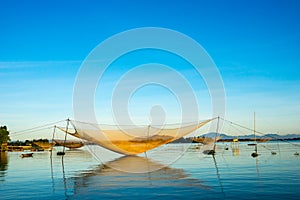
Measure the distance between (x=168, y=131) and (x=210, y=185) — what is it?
52.4 feet

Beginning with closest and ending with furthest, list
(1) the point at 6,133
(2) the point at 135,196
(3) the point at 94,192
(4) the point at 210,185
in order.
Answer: (2) the point at 135,196 → (3) the point at 94,192 → (4) the point at 210,185 → (1) the point at 6,133

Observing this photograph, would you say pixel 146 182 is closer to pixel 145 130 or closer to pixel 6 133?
pixel 145 130

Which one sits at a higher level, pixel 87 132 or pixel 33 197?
pixel 87 132

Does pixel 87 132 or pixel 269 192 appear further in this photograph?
pixel 87 132

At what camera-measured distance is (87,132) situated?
33.5 meters

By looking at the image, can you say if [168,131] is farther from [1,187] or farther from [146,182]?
[1,187]

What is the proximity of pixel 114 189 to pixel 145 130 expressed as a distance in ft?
69.8

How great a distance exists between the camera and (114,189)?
1578cm

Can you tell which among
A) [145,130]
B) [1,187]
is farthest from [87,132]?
[1,187]

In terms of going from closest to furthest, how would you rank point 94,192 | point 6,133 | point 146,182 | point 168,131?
point 94,192
point 146,182
point 168,131
point 6,133

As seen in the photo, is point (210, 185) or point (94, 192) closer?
point (94, 192)

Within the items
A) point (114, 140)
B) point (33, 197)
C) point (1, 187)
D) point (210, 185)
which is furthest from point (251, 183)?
point (114, 140)

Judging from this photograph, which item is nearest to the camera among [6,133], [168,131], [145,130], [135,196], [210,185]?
[135,196]

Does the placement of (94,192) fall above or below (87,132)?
below
